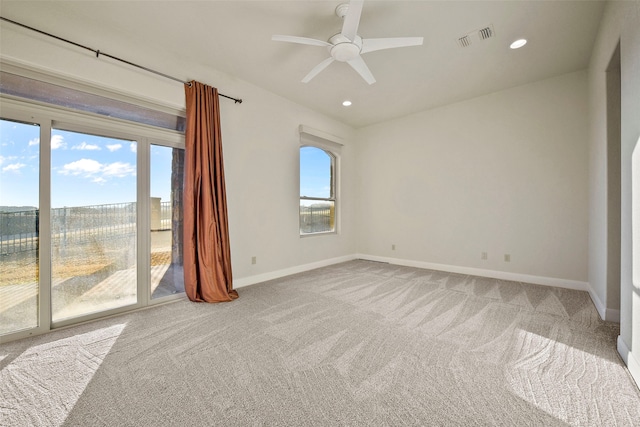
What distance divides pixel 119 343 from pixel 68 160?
1.65 metres

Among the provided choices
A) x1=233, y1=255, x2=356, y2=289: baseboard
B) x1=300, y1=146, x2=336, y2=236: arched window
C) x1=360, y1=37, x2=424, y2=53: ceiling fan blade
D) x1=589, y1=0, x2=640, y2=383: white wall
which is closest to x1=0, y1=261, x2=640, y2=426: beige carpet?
x1=589, y1=0, x2=640, y2=383: white wall

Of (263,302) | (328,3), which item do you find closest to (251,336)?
(263,302)

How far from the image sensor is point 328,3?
2.12 metres

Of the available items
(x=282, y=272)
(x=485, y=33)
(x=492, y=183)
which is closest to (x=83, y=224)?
(x=282, y=272)

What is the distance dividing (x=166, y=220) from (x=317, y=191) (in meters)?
2.58

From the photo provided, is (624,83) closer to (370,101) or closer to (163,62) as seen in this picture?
(370,101)

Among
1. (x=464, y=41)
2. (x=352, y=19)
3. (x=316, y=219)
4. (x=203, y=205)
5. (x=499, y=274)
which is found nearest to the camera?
(x=352, y=19)

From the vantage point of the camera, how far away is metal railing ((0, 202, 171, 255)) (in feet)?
6.65

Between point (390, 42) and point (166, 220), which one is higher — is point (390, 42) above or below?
above

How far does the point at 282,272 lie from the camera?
3914 mm

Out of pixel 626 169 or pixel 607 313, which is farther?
pixel 607 313

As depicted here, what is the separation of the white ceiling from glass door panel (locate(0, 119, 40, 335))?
95cm

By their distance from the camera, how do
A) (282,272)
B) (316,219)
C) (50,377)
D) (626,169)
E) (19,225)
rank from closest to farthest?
(50,377) < (626,169) < (19,225) < (282,272) < (316,219)

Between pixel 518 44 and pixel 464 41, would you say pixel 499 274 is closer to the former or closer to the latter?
pixel 518 44
